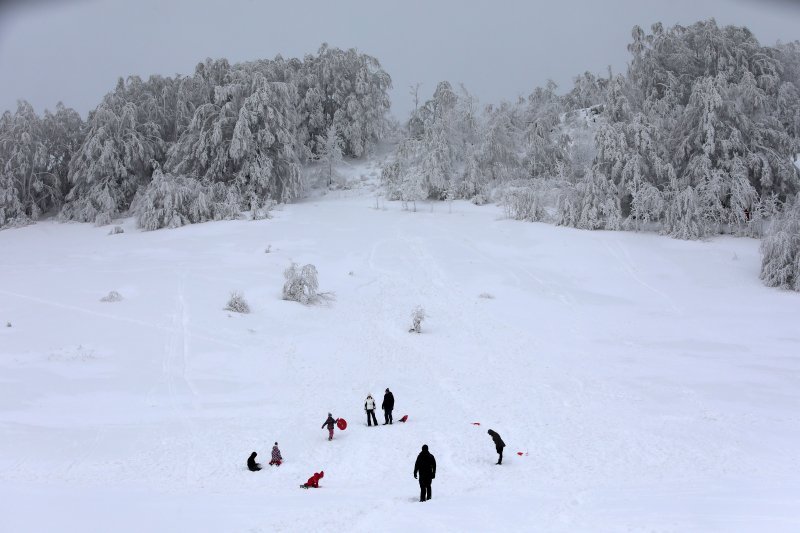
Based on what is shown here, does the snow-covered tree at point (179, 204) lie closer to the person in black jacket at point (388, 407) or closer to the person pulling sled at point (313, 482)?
the person in black jacket at point (388, 407)

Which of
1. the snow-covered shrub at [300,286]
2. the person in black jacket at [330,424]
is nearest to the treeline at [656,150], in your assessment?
the snow-covered shrub at [300,286]

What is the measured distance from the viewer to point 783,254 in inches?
990

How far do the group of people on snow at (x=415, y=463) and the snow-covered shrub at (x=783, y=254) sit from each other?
18810 mm

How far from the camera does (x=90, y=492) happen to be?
10.8 m

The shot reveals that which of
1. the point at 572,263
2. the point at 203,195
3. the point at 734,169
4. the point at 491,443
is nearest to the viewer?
the point at 491,443

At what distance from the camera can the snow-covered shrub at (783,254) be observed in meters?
24.9

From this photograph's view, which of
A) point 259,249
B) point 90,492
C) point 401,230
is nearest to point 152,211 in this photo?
point 259,249

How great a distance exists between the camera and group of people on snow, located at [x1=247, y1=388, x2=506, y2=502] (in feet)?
33.7

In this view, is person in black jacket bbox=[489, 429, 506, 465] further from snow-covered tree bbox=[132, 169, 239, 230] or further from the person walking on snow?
snow-covered tree bbox=[132, 169, 239, 230]

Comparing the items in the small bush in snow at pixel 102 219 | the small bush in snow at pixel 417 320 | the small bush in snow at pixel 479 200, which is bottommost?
the small bush in snow at pixel 417 320

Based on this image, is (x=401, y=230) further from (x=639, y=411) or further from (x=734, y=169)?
(x=639, y=411)

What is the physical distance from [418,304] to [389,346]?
433cm

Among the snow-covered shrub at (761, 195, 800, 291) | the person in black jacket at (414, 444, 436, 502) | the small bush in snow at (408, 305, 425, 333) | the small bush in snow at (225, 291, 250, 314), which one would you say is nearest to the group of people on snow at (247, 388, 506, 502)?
the person in black jacket at (414, 444, 436, 502)

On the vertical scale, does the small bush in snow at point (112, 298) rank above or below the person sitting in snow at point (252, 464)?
above
